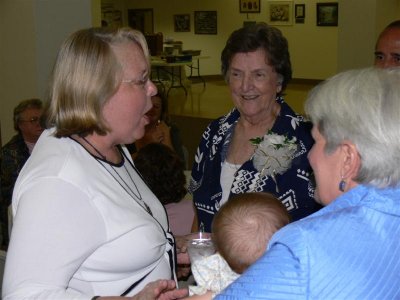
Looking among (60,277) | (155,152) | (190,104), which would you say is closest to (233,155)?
(155,152)

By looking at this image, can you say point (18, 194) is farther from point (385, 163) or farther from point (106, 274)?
point (385, 163)

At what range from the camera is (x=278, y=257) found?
1.28m

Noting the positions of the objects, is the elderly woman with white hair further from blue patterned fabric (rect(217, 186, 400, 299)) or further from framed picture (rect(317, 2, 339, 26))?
framed picture (rect(317, 2, 339, 26))

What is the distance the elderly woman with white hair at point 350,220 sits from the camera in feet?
4.13

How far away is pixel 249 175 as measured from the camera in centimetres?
271

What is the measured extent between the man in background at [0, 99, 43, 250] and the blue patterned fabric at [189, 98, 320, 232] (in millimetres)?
2369

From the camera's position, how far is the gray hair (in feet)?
4.35

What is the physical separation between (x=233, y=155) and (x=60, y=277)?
1.39 meters

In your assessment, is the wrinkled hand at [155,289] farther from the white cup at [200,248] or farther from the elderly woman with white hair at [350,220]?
the elderly woman with white hair at [350,220]

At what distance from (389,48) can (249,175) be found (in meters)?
1.57

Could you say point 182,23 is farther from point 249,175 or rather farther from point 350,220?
point 350,220

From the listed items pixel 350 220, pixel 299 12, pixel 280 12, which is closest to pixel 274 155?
pixel 350 220

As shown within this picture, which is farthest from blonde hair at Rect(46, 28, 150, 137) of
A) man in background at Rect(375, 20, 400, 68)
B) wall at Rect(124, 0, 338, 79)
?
wall at Rect(124, 0, 338, 79)

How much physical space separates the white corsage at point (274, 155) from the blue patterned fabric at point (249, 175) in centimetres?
3
